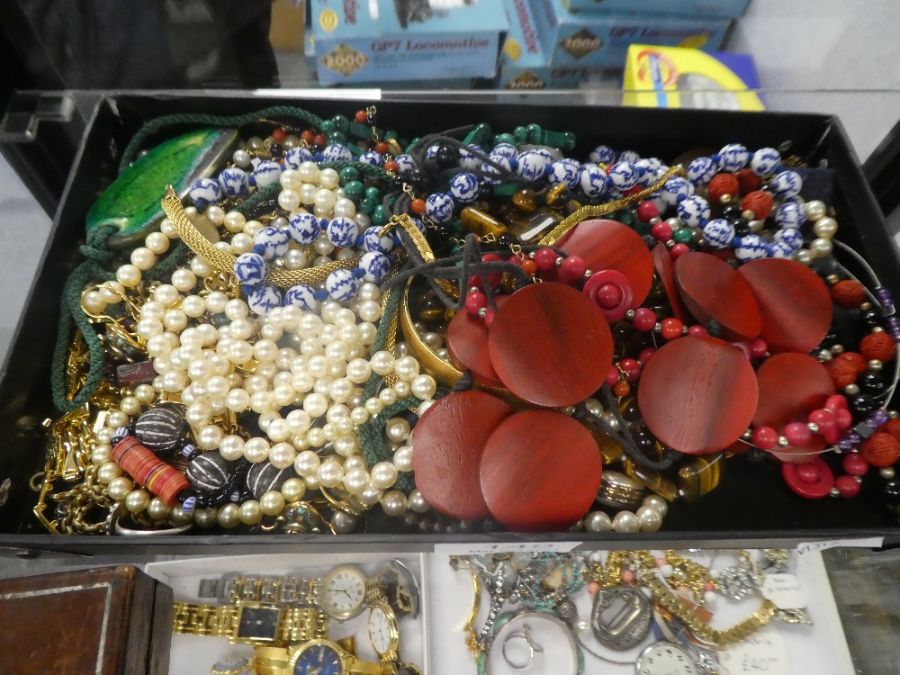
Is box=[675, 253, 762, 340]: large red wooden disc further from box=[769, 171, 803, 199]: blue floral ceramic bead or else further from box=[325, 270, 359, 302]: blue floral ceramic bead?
box=[325, 270, 359, 302]: blue floral ceramic bead

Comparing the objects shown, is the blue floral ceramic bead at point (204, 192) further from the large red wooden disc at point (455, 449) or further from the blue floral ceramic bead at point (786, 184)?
the blue floral ceramic bead at point (786, 184)

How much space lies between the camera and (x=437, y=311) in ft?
3.27

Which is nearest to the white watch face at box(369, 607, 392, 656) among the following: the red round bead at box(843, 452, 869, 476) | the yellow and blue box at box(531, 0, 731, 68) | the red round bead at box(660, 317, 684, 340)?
the red round bead at box(660, 317, 684, 340)

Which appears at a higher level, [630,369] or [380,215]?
[380,215]

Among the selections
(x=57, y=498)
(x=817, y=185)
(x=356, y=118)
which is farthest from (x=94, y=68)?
(x=817, y=185)

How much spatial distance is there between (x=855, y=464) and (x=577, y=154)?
2.32 feet

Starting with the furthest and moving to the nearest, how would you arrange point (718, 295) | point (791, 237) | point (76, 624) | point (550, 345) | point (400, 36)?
1. point (400, 36)
2. point (791, 237)
3. point (718, 295)
4. point (550, 345)
5. point (76, 624)

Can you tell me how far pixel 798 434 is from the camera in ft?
2.79

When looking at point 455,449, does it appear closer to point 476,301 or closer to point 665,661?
point 476,301

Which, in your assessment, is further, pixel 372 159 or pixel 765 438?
pixel 372 159

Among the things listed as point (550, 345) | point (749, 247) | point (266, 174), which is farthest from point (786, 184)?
point (266, 174)

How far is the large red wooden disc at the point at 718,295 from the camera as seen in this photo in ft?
2.97

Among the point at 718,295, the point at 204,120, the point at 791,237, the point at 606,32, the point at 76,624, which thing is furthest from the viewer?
the point at 606,32

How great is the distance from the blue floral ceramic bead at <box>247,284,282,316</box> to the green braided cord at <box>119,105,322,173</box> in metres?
0.37
